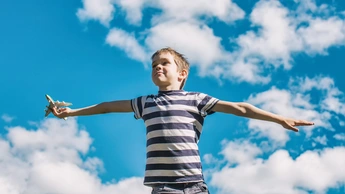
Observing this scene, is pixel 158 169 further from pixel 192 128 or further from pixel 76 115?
pixel 76 115

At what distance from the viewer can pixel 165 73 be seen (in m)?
6.43

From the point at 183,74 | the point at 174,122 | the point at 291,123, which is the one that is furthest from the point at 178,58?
the point at 291,123

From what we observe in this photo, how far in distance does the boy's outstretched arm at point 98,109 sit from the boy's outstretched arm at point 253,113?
1225 millimetres

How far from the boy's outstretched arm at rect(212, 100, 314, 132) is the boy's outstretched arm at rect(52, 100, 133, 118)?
1.22 meters

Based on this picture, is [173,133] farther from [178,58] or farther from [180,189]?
[178,58]

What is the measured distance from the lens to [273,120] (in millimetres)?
5805

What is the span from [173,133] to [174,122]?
0.48 ft

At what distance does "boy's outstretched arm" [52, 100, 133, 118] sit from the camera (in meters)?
6.52

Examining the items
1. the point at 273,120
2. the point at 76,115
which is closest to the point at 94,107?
the point at 76,115

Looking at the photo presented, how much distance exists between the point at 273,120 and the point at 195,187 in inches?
48.1

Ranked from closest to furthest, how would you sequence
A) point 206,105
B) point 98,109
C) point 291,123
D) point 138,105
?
1. point 291,123
2. point 206,105
3. point 138,105
4. point 98,109

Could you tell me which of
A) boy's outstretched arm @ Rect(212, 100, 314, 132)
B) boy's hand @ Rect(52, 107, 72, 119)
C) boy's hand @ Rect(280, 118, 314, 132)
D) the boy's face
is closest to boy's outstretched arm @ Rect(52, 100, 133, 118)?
boy's hand @ Rect(52, 107, 72, 119)

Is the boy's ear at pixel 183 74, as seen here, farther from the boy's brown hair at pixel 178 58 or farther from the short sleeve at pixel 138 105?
the short sleeve at pixel 138 105

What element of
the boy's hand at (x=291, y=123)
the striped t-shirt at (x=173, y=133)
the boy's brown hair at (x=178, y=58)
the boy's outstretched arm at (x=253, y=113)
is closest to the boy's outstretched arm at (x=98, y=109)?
the striped t-shirt at (x=173, y=133)
